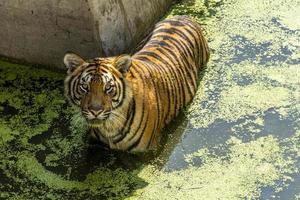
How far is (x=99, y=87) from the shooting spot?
13.1ft

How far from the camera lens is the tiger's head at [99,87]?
397cm

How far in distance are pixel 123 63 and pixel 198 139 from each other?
31.3 inches

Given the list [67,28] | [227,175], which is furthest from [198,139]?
[67,28]

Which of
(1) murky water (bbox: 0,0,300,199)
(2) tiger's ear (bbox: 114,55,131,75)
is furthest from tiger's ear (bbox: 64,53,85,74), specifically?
(1) murky water (bbox: 0,0,300,199)

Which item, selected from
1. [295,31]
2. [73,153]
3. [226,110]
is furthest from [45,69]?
[295,31]

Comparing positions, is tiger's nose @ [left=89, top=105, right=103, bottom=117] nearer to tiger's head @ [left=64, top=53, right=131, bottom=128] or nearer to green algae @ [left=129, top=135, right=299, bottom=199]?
tiger's head @ [left=64, top=53, right=131, bottom=128]

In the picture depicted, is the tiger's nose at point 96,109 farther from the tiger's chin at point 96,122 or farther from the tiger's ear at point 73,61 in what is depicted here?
the tiger's ear at point 73,61

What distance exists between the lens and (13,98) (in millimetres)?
4965

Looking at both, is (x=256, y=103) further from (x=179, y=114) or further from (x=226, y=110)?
(x=179, y=114)

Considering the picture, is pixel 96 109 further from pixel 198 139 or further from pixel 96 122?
pixel 198 139

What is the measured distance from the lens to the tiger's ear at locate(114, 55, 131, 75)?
400 centimetres

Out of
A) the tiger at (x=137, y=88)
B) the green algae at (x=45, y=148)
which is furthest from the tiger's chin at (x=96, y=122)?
the green algae at (x=45, y=148)

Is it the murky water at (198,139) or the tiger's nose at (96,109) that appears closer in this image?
the tiger's nose at (96,109)

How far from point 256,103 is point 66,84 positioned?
54.9 inches
